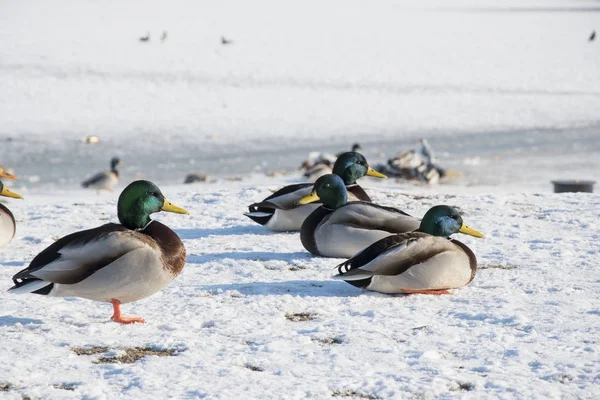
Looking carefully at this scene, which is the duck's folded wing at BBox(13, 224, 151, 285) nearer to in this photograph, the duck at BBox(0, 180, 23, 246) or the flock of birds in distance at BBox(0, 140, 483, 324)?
the flock of birds in distance at BBox(0, 140, 483, 324)

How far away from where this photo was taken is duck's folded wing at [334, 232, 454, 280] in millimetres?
4707

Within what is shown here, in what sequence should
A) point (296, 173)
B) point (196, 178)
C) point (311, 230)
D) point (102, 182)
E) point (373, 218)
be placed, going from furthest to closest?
point (296, 173)
point (102, 182)
point (196, 178)
point (311, 230)
point (373, 218)

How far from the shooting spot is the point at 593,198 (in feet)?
26.7

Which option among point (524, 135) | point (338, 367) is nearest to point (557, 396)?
point (338, 367)

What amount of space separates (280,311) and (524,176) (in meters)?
8.72

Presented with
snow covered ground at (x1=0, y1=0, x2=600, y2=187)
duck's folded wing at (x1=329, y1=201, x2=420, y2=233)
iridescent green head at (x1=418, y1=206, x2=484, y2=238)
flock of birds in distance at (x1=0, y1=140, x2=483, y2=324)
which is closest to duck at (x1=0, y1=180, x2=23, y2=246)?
flock of birds in distance at (x1=0, y1=140, x2=483, y2=324)

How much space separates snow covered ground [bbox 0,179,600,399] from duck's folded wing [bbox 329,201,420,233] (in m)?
0.29

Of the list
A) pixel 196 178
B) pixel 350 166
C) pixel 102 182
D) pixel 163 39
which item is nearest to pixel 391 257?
pixel 350 166

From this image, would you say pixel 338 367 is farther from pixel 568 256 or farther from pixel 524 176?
pixel 524 176

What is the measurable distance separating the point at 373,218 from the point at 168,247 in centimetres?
169

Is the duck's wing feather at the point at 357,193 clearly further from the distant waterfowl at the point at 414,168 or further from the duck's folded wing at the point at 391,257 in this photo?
the distant waterfowl at the point at 414,168

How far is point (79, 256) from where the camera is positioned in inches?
164

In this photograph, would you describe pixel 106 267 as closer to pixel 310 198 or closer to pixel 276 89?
pixel 310 198

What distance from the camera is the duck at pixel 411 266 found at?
4.72 m
